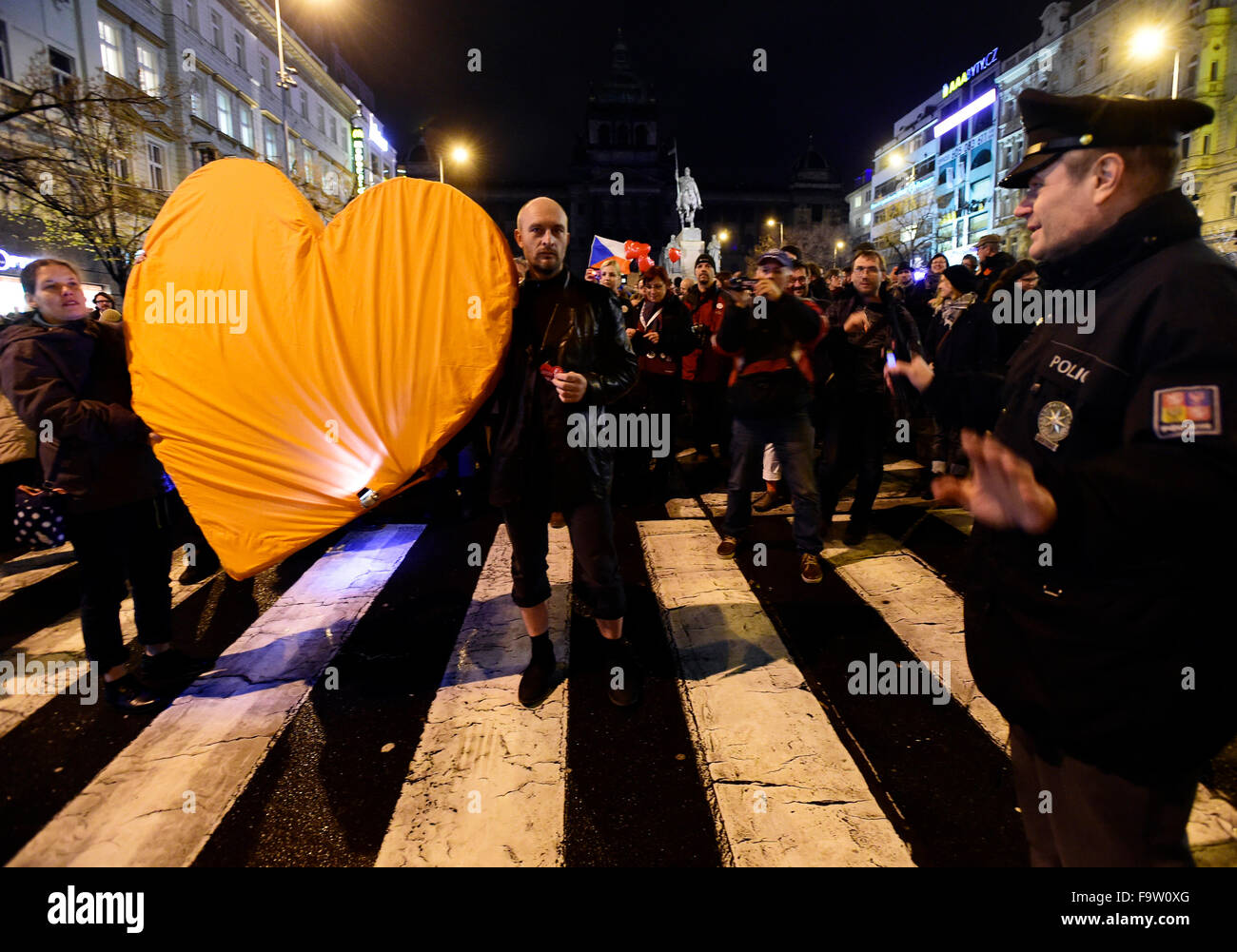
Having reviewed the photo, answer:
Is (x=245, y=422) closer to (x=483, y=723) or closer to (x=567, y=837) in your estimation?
(x=483, y=723)

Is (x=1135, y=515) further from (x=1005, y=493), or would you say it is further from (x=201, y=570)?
(x=201, y=570)

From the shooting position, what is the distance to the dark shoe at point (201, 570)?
16.6ft

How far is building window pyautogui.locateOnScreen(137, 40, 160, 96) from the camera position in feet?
85.2

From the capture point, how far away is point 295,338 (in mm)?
3215

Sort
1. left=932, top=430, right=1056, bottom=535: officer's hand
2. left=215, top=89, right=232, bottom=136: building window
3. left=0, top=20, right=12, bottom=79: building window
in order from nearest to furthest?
left=932, top=430, right=1056, bottom=535: officer's hand → left=0, top=20, right=12, bottom=79: building window → left=215, top=89, right=232, bottom=136: building window

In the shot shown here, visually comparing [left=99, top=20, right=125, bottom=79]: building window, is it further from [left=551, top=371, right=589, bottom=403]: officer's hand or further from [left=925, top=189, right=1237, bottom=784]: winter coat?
[left=925, top=189, right=1237, bottom=784]: winter coat

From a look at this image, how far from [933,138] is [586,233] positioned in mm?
38712

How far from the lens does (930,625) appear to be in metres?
4.09

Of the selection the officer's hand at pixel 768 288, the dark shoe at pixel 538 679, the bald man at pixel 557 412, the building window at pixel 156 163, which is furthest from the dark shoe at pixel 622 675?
the building window at pixel 156 163

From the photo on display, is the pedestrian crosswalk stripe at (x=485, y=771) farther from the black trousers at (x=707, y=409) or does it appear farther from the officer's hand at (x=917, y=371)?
the black trousers at (x=707, y=409)

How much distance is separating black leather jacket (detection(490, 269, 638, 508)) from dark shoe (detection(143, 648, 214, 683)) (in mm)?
2091

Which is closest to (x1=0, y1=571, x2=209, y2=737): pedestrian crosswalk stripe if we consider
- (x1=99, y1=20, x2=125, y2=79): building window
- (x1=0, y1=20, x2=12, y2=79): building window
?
(x1=0, y1=20, x2=12, y2=79): building window

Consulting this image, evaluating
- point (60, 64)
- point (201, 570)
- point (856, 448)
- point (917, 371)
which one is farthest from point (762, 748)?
point (60, 64)
